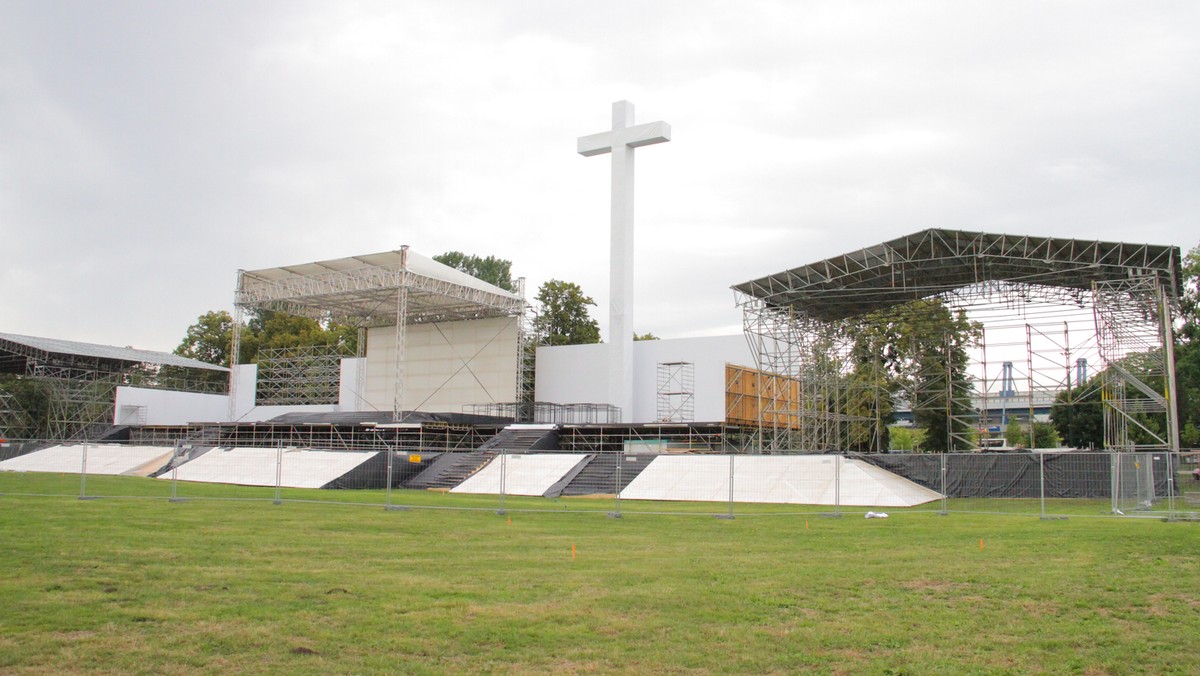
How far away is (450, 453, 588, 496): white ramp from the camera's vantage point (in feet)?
100

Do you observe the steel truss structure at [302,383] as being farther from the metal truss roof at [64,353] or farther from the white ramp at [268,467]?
the white ramp at [268,467]

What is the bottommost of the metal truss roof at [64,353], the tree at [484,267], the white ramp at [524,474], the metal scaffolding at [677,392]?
the white ramp at [524,474]

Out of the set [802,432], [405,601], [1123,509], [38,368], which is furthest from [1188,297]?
[38,368]

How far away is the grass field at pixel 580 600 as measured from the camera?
7.25 metres

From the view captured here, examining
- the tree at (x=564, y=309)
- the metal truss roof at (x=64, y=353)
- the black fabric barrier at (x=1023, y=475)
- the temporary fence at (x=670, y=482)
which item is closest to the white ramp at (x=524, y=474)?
the temporary fence at (x=670, y=482)

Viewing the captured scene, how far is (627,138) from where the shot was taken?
48844 mm

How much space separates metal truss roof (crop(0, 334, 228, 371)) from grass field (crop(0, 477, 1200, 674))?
50570 mm

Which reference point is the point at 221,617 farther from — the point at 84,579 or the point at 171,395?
the point at 171,395

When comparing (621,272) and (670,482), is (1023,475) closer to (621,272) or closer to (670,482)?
(670,482)

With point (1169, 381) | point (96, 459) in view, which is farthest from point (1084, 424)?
point (96, 459)

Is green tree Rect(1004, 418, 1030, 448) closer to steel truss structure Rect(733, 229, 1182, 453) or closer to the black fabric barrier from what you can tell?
steel truss structure Rect(733, 229, 1182, 453)

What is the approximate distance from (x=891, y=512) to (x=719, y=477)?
725cm

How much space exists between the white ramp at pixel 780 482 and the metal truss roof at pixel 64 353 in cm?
4705

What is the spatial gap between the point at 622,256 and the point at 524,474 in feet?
62.7
